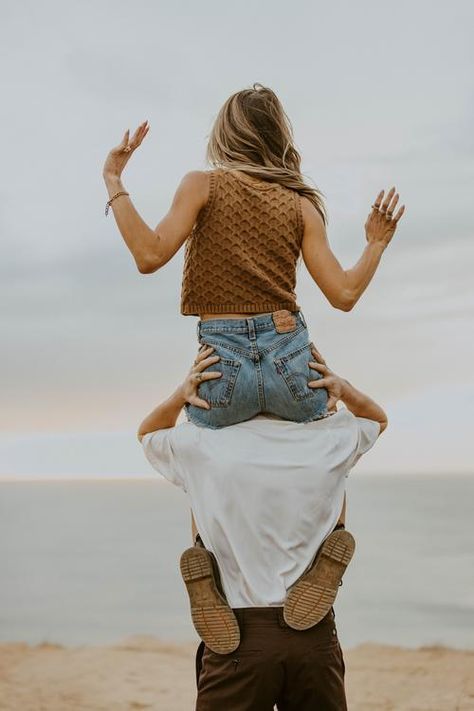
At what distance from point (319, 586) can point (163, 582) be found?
2585 cm

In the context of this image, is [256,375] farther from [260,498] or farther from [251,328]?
[260,498]

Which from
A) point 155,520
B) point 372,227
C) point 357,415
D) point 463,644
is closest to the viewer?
point 372,227

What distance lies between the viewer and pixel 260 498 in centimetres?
281

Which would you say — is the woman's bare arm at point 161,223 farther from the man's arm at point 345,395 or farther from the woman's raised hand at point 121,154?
the man's arm at point 345,395

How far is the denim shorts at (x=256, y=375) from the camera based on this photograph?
2.73 m

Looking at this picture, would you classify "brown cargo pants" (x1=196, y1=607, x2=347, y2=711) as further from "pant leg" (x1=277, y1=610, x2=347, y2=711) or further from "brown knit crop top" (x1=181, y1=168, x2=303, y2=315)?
"brown knit crop top" (x1=181, y1=168, x2=303, y2=315)

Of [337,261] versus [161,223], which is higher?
[161,223]

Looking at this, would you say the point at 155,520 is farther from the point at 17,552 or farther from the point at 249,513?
the point at 249,513

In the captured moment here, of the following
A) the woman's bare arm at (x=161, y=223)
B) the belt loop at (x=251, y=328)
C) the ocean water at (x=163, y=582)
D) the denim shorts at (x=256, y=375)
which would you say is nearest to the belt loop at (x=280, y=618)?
the denim shorts at (x=256, y=375)

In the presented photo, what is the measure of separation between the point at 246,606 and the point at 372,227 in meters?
1.25

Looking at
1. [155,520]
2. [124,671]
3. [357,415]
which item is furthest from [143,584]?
[357,415]

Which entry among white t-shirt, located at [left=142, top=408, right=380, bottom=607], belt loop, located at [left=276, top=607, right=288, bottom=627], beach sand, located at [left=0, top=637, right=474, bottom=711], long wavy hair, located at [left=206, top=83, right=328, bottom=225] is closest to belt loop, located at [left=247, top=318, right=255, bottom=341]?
white t-shirt, located at [left=142, top=408, right=380, bottom=607]

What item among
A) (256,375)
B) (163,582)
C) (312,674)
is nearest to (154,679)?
(312,674)

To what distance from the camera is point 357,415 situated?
3.13 m
